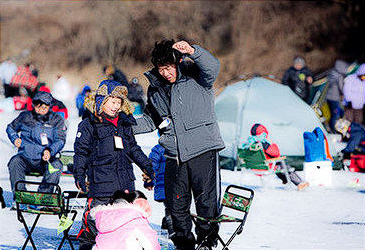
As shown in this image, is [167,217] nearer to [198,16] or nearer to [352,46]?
[352,46]

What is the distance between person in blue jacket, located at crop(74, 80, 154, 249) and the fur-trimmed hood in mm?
787

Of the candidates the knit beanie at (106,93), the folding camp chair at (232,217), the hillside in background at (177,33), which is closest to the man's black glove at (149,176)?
the folding camp chair at (232,217)

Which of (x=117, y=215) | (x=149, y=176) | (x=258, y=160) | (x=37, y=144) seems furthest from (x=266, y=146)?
(x=117, y=215)

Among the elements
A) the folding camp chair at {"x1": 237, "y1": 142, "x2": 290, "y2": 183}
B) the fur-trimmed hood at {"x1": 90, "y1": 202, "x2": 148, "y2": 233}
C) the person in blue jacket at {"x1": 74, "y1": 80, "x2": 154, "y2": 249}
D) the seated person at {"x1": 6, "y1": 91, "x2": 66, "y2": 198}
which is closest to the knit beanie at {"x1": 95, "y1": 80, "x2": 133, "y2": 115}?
the person in blue jacket at {"x1": 74, "y1": 80, "x2": 154, "y2": 249}

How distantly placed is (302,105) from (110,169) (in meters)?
6.48

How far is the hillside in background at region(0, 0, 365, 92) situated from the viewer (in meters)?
32.4

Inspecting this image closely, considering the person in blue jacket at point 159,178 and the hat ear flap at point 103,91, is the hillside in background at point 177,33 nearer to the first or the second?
the person in blue jacket at point 159,178

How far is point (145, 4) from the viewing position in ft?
132

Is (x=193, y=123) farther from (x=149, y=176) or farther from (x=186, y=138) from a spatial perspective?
(x=149, y=176)

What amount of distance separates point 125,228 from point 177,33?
3436 cm

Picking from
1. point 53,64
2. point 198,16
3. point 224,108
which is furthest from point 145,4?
point 224,108

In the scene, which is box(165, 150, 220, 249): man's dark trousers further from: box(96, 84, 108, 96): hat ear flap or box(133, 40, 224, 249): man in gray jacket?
box(96, 84, 108, 96): hat ear flap

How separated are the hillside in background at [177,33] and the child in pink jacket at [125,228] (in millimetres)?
27442

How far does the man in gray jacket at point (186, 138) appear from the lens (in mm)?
4469
